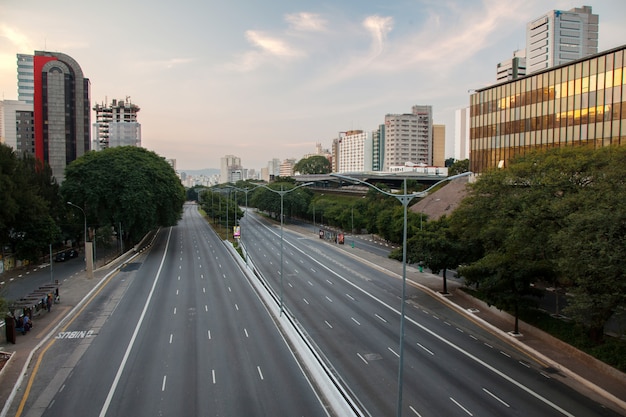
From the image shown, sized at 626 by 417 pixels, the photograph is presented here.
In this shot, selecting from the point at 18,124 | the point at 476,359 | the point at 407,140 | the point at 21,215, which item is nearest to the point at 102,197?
the point at 21,215

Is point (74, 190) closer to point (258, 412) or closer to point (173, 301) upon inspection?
point (173, 301)

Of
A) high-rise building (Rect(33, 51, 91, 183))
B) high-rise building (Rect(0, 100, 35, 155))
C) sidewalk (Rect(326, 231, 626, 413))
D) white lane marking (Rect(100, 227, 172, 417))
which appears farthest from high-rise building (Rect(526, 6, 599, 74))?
high-rise building (Rect(0, 100, 35, 155))

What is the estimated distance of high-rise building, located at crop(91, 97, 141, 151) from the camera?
15988 cm

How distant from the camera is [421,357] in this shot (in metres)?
23.5

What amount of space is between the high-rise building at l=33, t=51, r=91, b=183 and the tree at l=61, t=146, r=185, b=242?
4522cm

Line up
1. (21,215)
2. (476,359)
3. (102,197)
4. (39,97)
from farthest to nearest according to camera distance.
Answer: (39,97) < (102,197) < (21,215) < (476,359)

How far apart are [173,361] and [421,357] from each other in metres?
13.3

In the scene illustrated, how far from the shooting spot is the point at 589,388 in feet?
67.8

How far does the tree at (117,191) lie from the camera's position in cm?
5634

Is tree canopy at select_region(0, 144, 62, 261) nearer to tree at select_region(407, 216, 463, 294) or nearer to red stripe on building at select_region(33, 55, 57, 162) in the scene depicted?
tree at select_region(407, 216, 463, 294)

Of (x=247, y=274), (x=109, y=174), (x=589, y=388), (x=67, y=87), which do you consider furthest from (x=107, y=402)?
(x=67, y=87)

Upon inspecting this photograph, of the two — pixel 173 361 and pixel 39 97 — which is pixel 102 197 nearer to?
pixel 173 361

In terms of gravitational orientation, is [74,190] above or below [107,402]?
above

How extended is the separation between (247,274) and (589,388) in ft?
104
